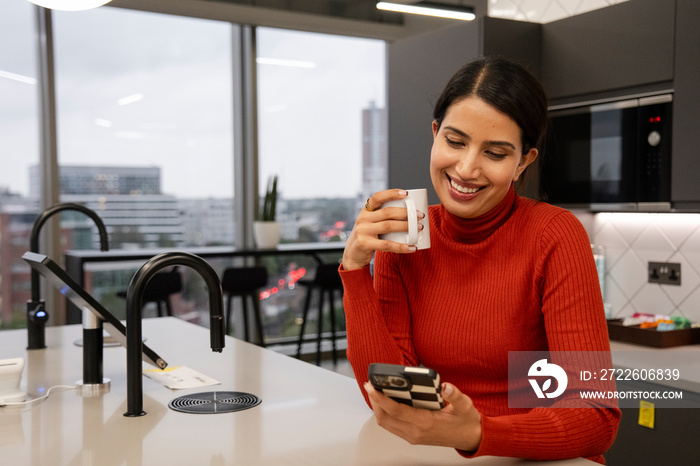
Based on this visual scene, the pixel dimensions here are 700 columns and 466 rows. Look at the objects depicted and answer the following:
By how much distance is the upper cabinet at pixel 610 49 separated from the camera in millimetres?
2506

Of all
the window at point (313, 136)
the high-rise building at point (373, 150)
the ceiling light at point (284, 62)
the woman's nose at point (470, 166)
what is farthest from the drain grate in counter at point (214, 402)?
the high-rise building at point (373, 150)

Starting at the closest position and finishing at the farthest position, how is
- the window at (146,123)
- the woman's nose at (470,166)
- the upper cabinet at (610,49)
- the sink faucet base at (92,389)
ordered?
the woman's nose at (470,166) < the sink faucet base at (92,389) < the upper cabinet at (610,49) < the window at (146,123)

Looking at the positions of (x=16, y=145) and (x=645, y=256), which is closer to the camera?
(x=645, y=256)

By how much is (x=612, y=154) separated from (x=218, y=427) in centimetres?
201

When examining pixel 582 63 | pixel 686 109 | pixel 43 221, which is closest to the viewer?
pixel 43 221

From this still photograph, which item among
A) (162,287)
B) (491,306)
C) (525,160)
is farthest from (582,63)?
(162,287)

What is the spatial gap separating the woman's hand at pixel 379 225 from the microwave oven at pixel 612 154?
4.17 feet

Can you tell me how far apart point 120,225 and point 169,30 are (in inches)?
61.4

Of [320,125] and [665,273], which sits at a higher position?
[320,125]

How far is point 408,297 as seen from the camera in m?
1.49

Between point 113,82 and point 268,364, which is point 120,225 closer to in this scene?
point 113,82

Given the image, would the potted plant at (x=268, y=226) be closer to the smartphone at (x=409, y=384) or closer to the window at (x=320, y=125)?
the window at (x=320, y=125)

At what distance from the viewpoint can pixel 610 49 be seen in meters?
2.71

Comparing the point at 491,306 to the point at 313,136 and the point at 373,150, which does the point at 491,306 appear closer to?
the point at 313,136
